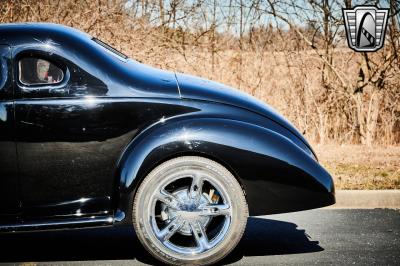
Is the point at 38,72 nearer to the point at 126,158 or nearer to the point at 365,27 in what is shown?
the point at 126,158

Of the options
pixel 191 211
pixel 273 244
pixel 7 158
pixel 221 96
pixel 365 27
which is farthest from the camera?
pixel 365 27

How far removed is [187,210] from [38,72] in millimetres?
1502

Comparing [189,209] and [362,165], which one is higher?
[189,209]

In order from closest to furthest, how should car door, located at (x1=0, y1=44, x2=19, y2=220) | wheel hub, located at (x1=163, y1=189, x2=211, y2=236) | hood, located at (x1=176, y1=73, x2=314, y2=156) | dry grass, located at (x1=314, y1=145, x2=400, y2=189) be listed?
car door, located at (x1=0, y1=44, x2=19, y2=220) → wheel hub, located at (x1=163, y1=189, x2=211, y2=236) → hood, located at (x1=176, y1=73, x2=314, y2=156) → dry grass, located at (x1=314, y1=145, x2=400, y2=189)

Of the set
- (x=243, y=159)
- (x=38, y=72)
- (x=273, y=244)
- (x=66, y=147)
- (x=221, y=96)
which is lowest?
(x=273, y=244)

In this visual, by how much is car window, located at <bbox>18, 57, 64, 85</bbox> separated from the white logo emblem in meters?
7.64

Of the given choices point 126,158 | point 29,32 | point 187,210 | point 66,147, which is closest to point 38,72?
point 29,32

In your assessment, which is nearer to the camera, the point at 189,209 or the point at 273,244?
the point at 189,209

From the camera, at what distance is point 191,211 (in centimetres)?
381

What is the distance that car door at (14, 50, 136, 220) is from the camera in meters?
3.70

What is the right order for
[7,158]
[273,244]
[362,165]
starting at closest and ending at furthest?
1. [7,158]
2. [273,244]
3. [362,165]

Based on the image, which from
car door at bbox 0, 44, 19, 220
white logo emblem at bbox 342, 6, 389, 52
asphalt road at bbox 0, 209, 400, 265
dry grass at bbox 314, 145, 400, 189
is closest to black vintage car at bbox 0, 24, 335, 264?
car door at bbox 0, 44, 19, 220

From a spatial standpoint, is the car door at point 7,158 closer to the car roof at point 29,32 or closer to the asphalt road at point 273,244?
the car roof at point 29,32

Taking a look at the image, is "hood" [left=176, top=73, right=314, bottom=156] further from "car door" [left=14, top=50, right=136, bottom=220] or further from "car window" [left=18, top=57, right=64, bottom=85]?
"car window" [left=18, top=57, right=64, bottom=85]
